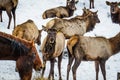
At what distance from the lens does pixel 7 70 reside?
519 inches

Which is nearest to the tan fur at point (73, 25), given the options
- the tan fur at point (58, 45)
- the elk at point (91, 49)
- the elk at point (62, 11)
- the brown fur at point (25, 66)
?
the tan fur at point (58, 45)

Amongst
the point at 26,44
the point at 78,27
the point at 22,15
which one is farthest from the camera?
the point at 22,15

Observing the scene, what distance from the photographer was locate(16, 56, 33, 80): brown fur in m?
7.32

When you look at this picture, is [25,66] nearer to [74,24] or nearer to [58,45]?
[58,45]

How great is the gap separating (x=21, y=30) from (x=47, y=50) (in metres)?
1.50

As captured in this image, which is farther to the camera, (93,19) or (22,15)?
(22,15)

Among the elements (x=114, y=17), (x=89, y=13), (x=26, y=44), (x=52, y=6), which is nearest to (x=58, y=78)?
(x=89, y=13)

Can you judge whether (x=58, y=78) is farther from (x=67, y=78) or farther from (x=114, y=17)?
(x=114, y=17)

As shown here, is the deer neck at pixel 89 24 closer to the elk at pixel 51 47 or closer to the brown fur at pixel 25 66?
the elk at pixel 51 47

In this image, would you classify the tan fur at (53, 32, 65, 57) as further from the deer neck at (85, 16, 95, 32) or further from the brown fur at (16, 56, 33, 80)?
the brown fur at (16, 56, 33, 80)

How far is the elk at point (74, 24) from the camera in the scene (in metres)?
16.2

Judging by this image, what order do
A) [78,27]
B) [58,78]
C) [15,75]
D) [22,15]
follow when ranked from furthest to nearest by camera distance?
[22,15], [78,27], [58,78], [15,75]

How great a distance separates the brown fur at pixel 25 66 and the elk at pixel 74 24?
840cm

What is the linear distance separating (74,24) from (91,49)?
3.39 meters
